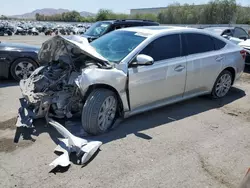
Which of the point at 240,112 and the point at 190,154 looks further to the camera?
the point at 240,112

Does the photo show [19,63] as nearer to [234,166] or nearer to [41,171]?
[41,171]

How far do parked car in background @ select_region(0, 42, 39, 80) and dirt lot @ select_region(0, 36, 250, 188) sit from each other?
2009mm

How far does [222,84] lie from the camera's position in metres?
5.78

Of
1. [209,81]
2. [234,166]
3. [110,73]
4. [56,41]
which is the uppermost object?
[56,41]

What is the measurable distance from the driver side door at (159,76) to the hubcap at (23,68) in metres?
3.90

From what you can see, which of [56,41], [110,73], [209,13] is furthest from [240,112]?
[209,13]

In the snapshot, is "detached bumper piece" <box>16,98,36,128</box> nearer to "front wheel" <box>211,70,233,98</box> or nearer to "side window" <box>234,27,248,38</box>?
"front wheel" <box>211,70,233,98</box>

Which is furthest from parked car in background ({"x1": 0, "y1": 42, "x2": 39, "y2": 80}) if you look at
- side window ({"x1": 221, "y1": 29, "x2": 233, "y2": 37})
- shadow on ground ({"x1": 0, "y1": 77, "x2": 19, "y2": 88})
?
side window ({"x1": 221, "y1": 29, "x2": 233, "y2": 37})

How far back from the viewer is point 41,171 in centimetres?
302

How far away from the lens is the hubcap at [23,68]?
6824 millimetres

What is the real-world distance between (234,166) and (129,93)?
5.89 feet

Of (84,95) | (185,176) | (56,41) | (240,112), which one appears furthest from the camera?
(240,112)

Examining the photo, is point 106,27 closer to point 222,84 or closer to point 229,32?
point 222,84

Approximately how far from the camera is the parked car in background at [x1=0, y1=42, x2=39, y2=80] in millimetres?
6641
